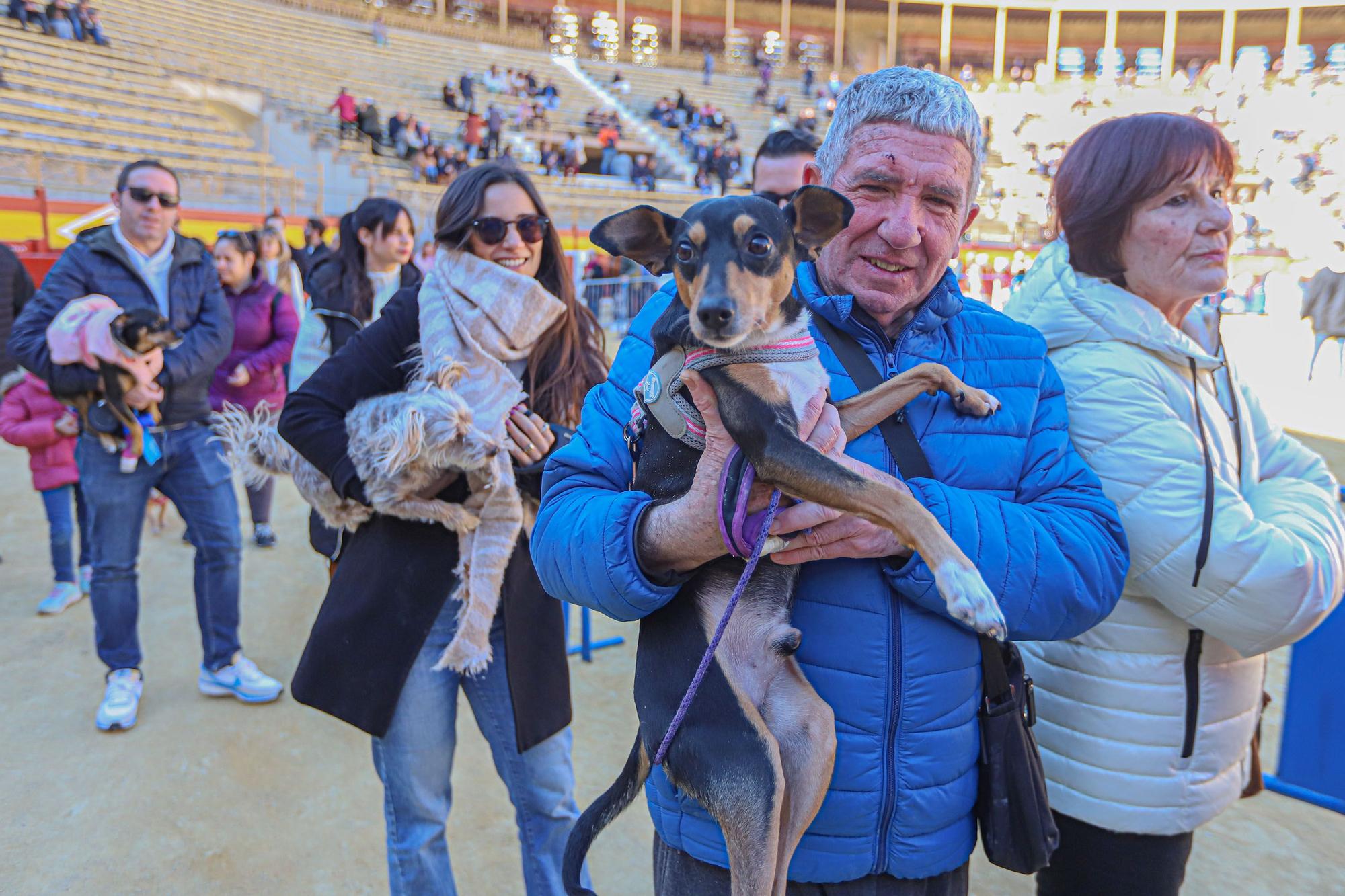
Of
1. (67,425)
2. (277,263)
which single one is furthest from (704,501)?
(277,263)

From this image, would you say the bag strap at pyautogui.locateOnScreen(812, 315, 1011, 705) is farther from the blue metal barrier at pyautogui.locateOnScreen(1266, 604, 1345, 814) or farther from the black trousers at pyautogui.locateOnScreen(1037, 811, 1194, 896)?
the blue metal barrier at pyautogui.locateOnScreen(1266, 604, 1345, 814)

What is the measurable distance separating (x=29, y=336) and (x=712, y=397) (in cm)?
366

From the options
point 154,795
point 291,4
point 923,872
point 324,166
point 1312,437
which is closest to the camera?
point 923,872

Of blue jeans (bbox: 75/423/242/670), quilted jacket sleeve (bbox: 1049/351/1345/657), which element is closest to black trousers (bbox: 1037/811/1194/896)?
quilted jacket sleeve (bbox: 1049/351/1345/657)

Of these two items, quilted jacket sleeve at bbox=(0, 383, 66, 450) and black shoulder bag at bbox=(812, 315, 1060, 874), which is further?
quilted jacket sleeve at bbox=(0, 383, 66, 450)

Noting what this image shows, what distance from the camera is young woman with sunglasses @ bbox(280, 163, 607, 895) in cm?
230

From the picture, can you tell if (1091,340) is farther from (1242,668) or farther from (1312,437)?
(1312,437)

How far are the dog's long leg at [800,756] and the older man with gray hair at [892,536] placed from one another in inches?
1.3

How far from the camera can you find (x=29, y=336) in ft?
12.3

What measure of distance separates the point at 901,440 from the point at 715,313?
426mm

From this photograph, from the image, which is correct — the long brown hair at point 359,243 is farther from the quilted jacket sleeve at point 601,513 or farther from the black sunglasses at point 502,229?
the quilted jacket sleeve at point 601,513

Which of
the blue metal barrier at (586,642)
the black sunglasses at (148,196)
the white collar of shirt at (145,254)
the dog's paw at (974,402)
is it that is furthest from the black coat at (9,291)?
the dog's paw at (974,402)

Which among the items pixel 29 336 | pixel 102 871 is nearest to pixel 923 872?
pixel 102 871

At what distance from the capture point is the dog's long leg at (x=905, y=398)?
1.56m
